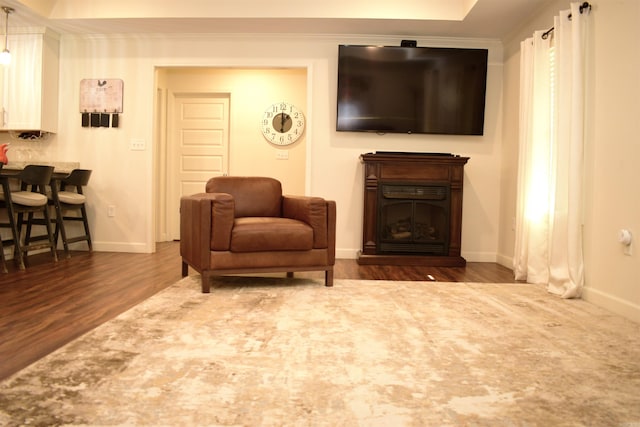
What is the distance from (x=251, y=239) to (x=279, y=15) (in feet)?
8.13

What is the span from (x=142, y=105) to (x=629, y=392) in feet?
16.0

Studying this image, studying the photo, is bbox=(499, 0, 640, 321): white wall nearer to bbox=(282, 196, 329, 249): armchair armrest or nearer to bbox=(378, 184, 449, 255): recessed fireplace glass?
bbox=(378, 184, 449, 255): recessed fireplace glass

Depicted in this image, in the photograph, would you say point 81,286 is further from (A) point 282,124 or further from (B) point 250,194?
(A) point 282,124

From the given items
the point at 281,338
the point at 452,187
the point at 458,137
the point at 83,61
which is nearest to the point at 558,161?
the point at 452,187

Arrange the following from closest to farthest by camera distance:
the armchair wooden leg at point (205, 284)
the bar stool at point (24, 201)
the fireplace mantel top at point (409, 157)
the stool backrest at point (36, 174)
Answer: the armchair wooden leg at point (205, 284), the bar stool at point (24, 201), the stool backrest at point (36, 174), the fireplace mantel top at point (409, 157)

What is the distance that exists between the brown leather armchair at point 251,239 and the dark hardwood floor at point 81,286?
17.2 inches

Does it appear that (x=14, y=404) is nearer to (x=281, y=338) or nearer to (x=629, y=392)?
(x=281, y=338)

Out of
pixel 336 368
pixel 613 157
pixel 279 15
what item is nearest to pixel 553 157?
pixel 613 157

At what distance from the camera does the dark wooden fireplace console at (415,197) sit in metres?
4.37

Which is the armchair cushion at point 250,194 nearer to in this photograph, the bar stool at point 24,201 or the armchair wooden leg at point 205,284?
the armchair wooden leg at point 205,284

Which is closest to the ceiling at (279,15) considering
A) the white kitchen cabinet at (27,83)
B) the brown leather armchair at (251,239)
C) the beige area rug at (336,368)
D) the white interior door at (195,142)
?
the white kitchen cabinet at (27,83)

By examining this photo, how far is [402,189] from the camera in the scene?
4.39 metres

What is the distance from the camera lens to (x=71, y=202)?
176 inches

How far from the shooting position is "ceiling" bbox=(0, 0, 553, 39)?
421 centimetres
